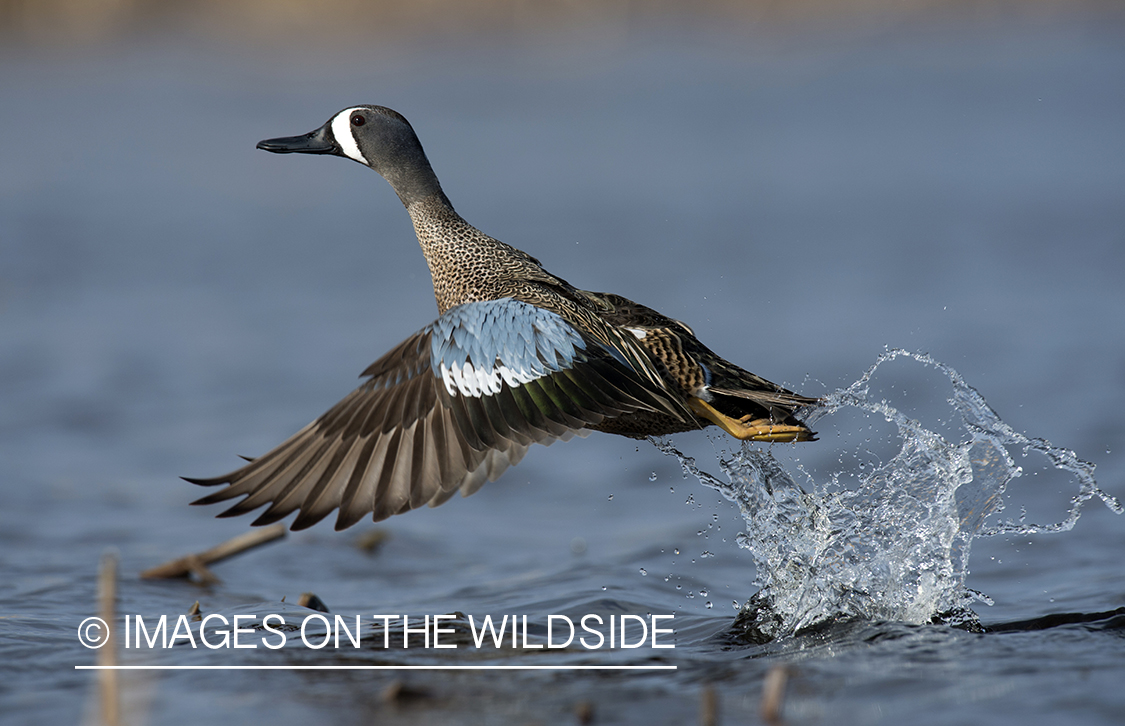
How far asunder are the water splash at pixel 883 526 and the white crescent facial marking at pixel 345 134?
1.84 meters

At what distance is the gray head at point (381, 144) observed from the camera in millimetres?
5086

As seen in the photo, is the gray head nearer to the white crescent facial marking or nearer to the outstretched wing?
the white crescent facial marking

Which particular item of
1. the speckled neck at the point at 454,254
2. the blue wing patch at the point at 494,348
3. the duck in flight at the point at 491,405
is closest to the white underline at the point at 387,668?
the duck in flight at the point at 491,405

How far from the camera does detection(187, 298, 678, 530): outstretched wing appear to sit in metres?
3.92

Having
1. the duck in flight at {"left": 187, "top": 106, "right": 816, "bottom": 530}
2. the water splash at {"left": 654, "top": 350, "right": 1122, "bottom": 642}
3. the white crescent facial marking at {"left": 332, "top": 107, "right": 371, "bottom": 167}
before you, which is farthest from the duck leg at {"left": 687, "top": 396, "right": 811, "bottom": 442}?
the white crescent facial marking at {"left": 332, "top": 107, "right": 371, "bottom": 167}

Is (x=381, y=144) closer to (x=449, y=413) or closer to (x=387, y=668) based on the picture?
(x=449, y=413)

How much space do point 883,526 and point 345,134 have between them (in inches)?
109

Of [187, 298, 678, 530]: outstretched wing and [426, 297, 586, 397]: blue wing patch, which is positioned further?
[426, 297, 586, 397]: blue wing patch

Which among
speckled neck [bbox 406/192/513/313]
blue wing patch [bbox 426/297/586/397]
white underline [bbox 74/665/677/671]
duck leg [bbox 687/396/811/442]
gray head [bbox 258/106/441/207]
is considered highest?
gray head [bbox 258/106/441/207]

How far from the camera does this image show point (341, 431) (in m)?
4.10

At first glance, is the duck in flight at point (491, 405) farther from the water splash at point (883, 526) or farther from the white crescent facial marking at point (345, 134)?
the white crescent facial marking at point (345, 134)

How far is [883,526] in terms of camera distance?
4578 millimetres

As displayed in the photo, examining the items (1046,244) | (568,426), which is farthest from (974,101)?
(568,426)

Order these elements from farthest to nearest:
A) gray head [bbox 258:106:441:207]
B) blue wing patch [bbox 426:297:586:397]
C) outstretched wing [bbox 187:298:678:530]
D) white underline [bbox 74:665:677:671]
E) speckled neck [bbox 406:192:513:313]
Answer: gray head [bbox 258:106:441:207], speckled neck [bbox 406:192:513:313], blue wing patch [bbox 426:297:586:397], outstretched wing [bbox 187:298:678:530], white underline [bbox 74:665:677:671]
